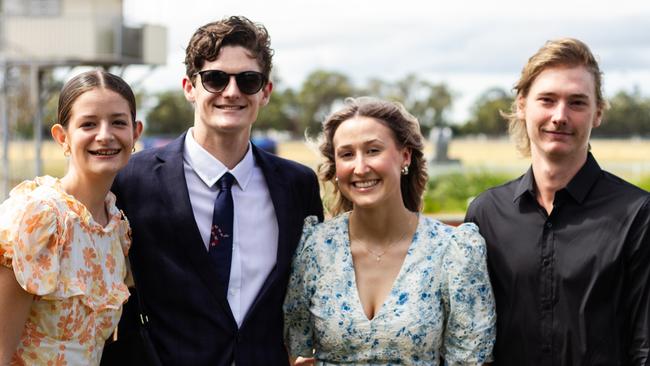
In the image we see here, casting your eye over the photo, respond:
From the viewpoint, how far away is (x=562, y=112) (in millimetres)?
4254

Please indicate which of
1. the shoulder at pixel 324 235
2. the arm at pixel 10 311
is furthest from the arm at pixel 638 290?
the arm at pixel 10 311

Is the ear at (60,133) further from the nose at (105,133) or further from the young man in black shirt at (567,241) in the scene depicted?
→ the young man in black shirt at (567,241)

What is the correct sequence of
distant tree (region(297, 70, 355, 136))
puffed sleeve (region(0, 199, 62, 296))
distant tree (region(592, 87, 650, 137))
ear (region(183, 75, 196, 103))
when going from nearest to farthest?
puffed sleeve (region(0, 199, 62, 296)) < ear (region(183, 75, 196, 103)) < distant tree (region(592, 87, 650, 137)) < distant tree (region(297, 70, 355, 136))

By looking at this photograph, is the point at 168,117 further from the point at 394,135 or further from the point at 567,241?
the point at 567,241

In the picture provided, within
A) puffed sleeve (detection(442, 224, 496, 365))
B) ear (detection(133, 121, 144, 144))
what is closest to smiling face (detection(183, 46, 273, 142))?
ear (detection(133, 121, 144, 144))

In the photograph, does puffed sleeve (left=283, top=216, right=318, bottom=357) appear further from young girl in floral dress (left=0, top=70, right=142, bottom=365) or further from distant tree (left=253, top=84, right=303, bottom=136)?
distant tree (left=253, top=84, right=303, bottom=136)

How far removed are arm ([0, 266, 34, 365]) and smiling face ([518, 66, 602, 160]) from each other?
8.01 ft

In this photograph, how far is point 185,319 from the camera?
4.35 m

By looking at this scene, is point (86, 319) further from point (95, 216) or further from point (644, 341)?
point (644, 341)

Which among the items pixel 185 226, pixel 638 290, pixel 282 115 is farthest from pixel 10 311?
pixel 282 115

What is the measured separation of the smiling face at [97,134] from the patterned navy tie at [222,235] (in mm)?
565

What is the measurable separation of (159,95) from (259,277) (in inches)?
3291

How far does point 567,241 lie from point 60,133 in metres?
2.41

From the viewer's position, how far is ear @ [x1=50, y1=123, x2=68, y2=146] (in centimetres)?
411
